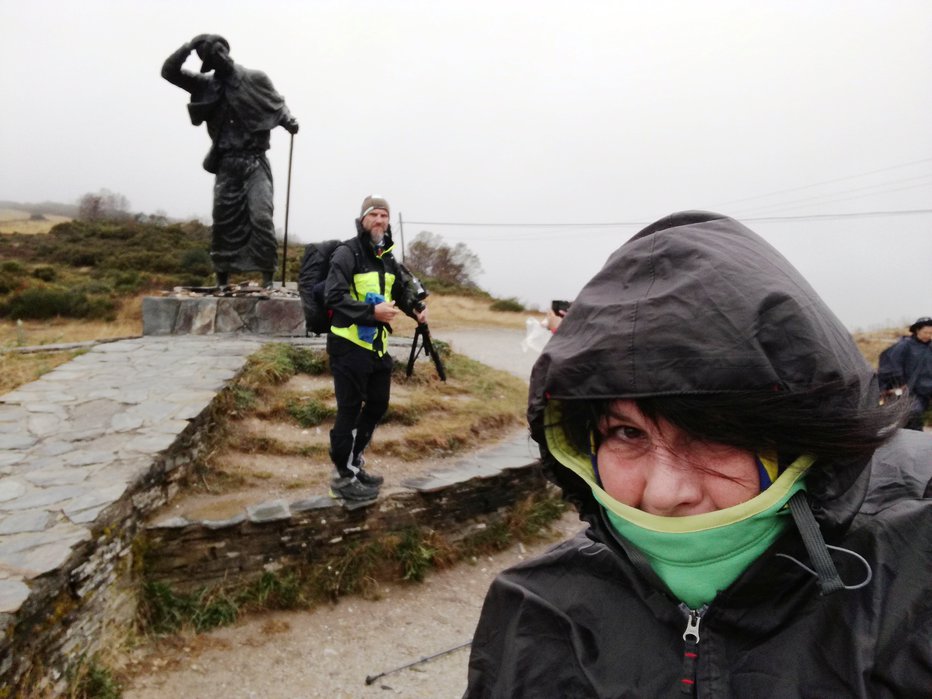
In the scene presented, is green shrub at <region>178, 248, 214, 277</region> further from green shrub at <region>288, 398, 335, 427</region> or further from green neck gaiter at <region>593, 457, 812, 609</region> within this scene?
green neck gaiter at <region>593, 457, 812, 609</region>

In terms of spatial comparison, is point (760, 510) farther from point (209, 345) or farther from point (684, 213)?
point (209, 345)

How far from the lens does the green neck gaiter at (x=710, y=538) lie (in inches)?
37.1

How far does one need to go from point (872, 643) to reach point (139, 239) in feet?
92.2

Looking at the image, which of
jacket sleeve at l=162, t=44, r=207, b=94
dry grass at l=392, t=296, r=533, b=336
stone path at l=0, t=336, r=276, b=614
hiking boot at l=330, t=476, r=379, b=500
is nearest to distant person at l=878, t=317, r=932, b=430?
hiking boot at l=330, t=476, r=379, b=500

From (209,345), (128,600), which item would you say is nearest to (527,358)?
(209,345)

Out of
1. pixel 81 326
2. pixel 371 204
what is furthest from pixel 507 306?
pixel 371 204

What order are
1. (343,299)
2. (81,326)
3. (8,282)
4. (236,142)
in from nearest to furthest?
(343,299) → (236,142) → (81,326) → (8,282)

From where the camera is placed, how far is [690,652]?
3.20ft

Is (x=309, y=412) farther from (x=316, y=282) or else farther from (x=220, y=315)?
(x=220, y=315)

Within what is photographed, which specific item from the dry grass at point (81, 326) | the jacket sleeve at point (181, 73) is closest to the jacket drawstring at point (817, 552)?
the jacket sleeve at point (181, 73)

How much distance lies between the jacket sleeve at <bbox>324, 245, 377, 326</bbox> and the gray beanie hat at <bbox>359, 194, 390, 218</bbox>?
0.34 meters

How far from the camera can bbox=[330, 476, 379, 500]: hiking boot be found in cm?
419

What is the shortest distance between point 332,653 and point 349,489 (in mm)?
1074

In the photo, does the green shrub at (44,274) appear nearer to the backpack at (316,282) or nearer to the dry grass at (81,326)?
the dry grass at (81,326)
